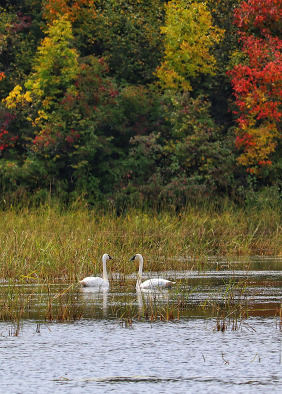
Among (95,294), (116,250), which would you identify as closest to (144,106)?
(116,250)

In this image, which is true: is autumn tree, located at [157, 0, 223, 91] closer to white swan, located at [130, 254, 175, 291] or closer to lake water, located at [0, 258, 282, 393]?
lake water, located at [0, 258, 282, 393]

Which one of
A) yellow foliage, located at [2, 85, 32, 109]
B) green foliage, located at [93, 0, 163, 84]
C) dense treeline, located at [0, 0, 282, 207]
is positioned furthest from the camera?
green foliage, located at [93, 0, 163, 84]

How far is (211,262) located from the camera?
66.2 feet

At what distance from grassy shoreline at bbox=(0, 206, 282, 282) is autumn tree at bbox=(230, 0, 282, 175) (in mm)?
6355

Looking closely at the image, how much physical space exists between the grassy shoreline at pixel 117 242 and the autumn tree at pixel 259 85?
6.36 m

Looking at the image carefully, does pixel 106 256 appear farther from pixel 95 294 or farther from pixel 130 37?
pixel 130 37

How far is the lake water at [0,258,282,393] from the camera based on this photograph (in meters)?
9.33

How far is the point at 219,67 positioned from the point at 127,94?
13.2 ft

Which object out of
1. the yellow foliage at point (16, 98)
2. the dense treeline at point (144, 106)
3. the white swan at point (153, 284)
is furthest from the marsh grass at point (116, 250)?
the yellow foliage at point (16, 98)

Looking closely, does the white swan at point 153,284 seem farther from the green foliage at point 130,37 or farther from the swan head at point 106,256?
the green foliage at point 130,37

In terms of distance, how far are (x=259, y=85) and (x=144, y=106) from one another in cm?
488

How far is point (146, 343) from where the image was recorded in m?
11.2

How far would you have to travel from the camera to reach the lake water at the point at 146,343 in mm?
9328

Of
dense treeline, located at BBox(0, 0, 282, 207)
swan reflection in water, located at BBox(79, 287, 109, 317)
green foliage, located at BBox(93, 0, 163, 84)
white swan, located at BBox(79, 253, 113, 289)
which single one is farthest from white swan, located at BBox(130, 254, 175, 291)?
green foliage, located at BBox(93, 0, 163, 84)
